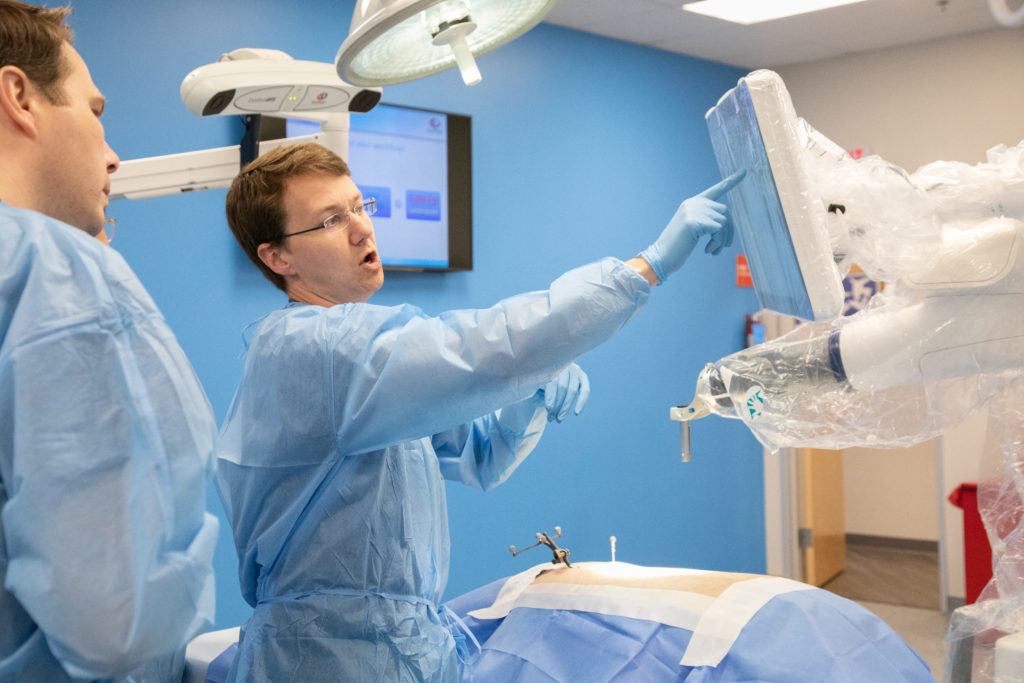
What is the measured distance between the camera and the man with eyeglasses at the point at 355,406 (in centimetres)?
133

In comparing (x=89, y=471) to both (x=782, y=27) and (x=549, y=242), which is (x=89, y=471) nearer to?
(x=549, y=242)

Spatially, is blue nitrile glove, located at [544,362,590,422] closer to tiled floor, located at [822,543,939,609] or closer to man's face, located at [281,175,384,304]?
man's face, located at [281,175,384,304]

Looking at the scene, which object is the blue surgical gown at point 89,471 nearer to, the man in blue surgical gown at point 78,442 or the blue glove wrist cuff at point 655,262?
the man in blue surgical gown at point 78,442

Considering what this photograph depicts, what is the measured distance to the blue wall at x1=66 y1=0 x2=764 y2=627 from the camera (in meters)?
3.27

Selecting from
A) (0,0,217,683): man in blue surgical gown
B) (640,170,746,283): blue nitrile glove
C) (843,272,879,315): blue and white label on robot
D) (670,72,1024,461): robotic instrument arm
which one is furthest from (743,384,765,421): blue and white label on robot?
(843,272,879,315): blue and white label on robot

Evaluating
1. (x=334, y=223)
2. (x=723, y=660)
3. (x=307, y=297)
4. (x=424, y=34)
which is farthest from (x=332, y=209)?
(x=723, y=660)

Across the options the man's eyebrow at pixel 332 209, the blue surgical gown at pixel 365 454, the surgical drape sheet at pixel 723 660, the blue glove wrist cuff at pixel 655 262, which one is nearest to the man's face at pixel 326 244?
the man's eyebrow at pixel 332 209

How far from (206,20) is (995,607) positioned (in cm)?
281

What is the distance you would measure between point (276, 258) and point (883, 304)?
Answer: 0.91 meters

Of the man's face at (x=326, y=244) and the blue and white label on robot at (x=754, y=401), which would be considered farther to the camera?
the man's face at (x=326, y=244)

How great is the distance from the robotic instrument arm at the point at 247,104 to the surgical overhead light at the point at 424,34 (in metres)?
0.51

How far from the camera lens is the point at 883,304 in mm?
1543

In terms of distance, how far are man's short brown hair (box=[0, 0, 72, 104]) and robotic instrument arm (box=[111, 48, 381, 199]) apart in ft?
3.04

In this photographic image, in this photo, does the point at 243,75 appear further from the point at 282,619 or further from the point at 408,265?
the point at 408,265
